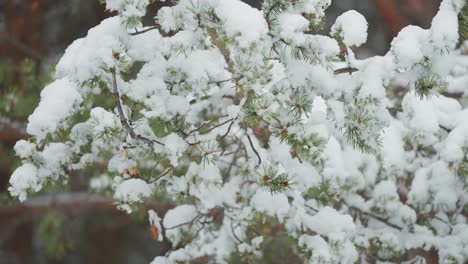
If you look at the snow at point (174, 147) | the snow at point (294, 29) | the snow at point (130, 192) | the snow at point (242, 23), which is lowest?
the snow at point (130, 192)

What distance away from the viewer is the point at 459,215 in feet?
8.38

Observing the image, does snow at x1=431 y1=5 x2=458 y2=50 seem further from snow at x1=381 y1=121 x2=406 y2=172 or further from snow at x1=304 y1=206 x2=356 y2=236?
snow at x1=381 y1=121 x2=406 y2=172

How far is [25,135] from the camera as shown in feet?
11.1

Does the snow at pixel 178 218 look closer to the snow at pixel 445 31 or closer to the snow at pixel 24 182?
the snow at pixel 24 182

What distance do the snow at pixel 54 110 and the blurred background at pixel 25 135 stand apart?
16.6 inches

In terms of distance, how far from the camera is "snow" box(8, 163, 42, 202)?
5.83 feet

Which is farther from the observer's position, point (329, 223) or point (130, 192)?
point (329, 223)

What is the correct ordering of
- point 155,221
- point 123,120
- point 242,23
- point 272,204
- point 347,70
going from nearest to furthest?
point 242,23 < point 123,120 < point 347,70 < point 272,204 < point 155,221

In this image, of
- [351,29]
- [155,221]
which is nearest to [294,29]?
[351,29]

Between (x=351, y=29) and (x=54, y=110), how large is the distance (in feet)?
3.71

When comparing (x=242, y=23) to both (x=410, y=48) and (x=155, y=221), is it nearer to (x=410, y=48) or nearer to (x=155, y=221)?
(x=410, y=48)

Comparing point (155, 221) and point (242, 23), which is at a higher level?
point (242, 23)

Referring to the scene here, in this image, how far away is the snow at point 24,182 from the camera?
178cm

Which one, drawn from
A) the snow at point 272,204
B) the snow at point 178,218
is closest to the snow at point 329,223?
the snow at point 272,204
